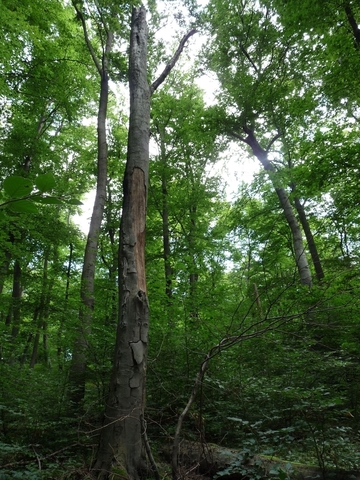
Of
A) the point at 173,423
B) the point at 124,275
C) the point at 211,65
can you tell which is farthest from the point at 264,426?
the point at 211,65

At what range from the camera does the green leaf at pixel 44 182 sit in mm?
688

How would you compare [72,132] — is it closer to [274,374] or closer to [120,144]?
[120,144]

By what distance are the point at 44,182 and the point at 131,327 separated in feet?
8.29

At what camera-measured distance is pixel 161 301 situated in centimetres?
Result: 733

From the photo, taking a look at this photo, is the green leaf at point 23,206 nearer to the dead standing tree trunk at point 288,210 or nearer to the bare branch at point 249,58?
the dead standing tree trunk at point 288,210

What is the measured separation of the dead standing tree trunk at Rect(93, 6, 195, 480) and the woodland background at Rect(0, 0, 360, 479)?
32 cm

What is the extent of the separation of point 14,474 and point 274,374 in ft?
12.0

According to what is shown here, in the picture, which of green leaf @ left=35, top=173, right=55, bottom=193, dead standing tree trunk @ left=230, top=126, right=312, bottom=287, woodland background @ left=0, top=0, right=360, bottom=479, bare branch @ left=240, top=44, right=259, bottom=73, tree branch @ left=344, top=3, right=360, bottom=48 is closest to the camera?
green leaf @ left=35, top=173, right=55, bottom=193

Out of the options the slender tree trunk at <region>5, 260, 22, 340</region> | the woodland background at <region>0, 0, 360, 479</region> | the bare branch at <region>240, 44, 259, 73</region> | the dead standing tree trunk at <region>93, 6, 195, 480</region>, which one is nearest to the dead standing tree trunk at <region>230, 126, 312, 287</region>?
the woodland background at <region>0, 0, 360, 479</region>

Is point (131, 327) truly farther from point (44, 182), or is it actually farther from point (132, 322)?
point (44, 182)

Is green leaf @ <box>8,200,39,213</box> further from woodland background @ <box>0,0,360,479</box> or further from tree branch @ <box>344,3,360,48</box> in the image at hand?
tree branch @ <box>344,3,360,48</box>

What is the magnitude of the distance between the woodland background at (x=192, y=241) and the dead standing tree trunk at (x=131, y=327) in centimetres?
32

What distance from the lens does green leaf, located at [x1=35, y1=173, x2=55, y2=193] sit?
0.69 m

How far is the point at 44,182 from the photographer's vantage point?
0.70 meters
